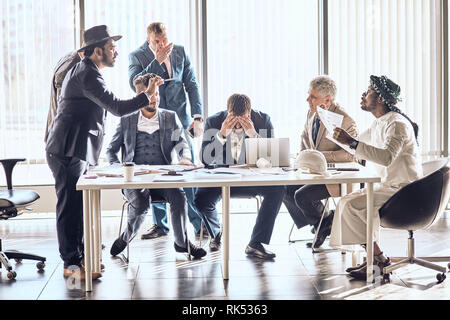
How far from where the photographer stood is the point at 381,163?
14.3 feet

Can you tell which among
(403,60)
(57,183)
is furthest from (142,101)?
(403,60)

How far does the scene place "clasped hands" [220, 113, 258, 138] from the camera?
5312 mm

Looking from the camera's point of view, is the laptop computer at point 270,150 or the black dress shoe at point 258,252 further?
the black dress shoe at point 258,252

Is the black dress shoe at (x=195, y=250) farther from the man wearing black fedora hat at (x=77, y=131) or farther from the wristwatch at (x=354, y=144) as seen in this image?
the wristwatch at (x=354, y=144)

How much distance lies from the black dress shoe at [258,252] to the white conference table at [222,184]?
59 cm

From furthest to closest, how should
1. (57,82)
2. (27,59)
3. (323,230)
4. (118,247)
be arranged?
(27,59) → (323,230) → (118,247) → (57,82)

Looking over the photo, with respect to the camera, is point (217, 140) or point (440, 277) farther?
point (217, 140)

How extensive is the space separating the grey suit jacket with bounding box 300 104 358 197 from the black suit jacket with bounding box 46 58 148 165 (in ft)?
5.17

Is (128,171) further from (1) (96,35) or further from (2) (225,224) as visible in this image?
(1) (96,35)

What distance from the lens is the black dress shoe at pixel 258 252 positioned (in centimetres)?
496

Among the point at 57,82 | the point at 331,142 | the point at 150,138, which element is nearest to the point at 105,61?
the point at 57,82

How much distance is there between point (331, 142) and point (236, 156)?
2.41 feet

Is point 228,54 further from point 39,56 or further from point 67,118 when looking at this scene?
point 67,118

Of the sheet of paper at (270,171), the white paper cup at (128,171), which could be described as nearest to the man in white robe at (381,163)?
the sheet of paper at (270,171)
